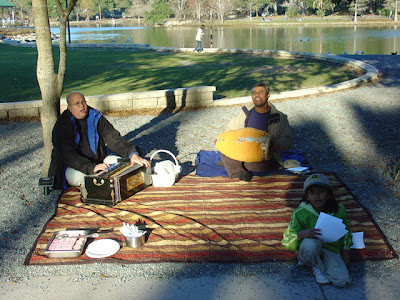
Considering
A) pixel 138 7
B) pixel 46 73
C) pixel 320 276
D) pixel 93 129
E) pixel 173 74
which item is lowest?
pixel 320 276

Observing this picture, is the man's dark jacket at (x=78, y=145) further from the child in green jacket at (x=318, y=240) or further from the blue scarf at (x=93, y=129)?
the child in green jacket at (x=318, y=240)

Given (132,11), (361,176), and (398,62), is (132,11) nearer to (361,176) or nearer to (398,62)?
(398,62)

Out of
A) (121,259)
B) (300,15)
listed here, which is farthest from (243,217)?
(300,15)

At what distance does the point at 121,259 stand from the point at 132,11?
96.6m

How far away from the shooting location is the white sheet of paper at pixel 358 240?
11.5 feet

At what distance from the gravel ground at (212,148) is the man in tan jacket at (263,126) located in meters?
0.69

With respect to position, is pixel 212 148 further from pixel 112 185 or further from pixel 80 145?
pixel 112 185

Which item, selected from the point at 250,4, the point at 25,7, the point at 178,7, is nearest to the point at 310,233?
the point at 250,4

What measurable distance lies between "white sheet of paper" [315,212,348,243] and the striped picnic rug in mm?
378

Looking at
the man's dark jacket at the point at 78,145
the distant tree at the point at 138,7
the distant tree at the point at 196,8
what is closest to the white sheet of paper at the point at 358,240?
the man's dark jacket at the point at 78,145

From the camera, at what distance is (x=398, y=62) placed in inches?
592

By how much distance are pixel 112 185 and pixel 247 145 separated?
161cm

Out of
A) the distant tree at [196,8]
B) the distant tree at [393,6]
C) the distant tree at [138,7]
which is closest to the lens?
the distant tree at [393,6]

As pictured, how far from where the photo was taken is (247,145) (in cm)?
491
